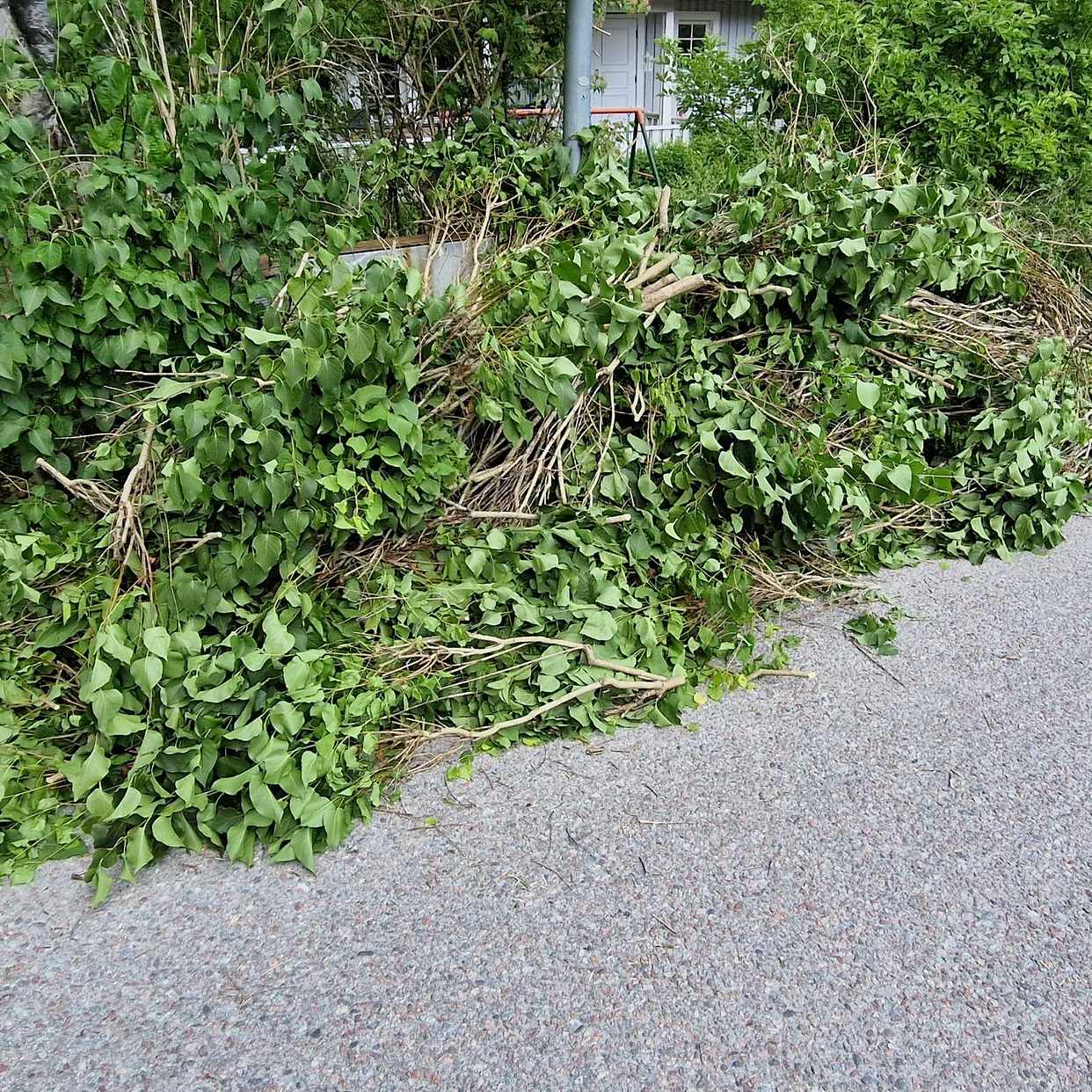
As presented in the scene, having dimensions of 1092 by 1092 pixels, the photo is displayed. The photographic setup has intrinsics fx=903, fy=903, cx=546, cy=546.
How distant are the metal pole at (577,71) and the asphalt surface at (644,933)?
349 cm

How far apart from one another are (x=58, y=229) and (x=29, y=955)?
2.33 m

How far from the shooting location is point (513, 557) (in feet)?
10.7

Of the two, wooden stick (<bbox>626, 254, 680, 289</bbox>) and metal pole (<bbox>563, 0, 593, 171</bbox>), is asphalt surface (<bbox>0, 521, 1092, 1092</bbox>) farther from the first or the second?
metal pole (<bbox>563, 0, 593, 171</bbox>)

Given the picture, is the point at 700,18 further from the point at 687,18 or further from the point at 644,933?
the point at 644,933

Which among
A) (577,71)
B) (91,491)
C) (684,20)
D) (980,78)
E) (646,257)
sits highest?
(684,20)

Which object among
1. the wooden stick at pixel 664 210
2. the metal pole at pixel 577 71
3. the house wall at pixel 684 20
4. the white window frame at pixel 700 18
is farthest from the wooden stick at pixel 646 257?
the white window frame at pixel 700 18

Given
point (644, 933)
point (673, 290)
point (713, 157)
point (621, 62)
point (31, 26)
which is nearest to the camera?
point (644, 933)

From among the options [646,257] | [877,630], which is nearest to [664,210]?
[646,257]

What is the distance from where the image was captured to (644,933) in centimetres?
221

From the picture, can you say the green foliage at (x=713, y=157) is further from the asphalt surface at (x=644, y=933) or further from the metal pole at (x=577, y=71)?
the asphalt surface at (x=644, y=933)

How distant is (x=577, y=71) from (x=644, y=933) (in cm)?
451

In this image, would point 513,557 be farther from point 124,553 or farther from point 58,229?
point 58,229

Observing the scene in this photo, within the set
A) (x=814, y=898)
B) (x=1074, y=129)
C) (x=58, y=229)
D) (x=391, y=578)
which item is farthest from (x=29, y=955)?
(x=1074, y=129)

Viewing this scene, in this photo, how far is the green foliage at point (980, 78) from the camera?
6027mm
